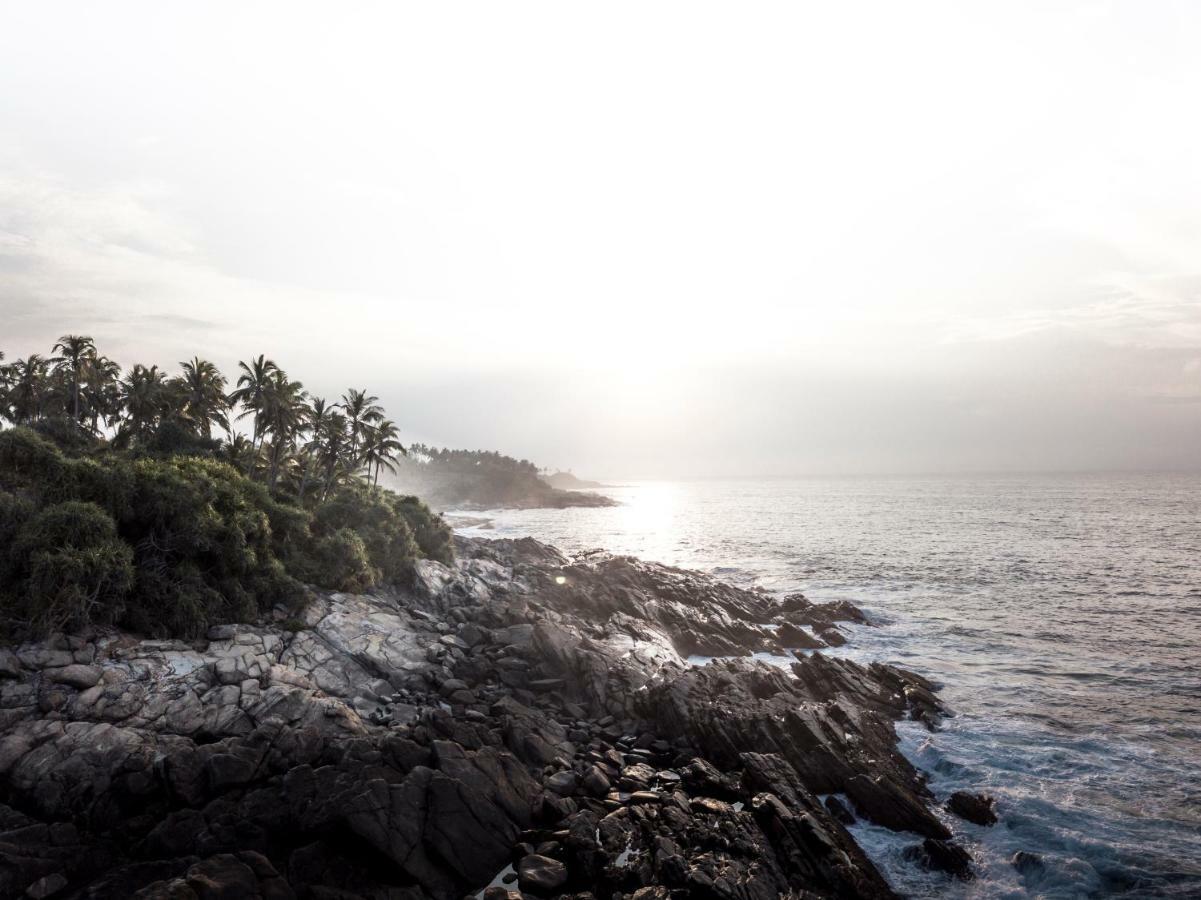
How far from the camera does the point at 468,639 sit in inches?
1184

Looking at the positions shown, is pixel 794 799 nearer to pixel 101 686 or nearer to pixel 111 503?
pixel 101 686

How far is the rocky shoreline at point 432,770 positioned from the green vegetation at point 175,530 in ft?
5.55

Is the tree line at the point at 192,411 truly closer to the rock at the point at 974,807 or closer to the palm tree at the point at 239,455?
the palm tree at the point at 239,455

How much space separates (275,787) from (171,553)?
14315mm

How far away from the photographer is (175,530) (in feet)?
81.3

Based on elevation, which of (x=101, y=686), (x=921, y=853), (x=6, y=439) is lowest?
(x=921, y=853)

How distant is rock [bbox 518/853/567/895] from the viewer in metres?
13.9

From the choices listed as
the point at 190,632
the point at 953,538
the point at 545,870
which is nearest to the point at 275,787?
the point at 545,870

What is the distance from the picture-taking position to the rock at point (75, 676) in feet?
59.9

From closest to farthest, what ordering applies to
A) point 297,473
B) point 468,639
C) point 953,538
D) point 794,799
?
point 794,799, point 468,639, point 297,473, point 953,538

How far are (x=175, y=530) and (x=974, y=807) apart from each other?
3459cm

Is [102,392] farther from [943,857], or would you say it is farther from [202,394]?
[943,857]

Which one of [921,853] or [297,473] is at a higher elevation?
[297,473]

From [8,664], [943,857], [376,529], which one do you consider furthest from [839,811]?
[376,529]
